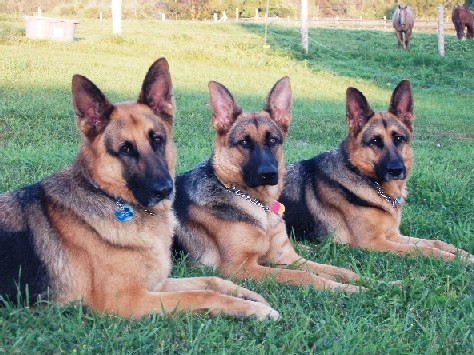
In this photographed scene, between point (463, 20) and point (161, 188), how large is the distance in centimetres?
3095

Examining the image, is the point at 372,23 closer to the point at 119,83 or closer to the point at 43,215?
the point at 119,83

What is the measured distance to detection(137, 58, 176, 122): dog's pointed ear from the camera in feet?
13.1

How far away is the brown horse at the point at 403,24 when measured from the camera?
1048 inches

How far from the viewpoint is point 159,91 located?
406 centimetres

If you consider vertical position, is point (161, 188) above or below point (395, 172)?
above

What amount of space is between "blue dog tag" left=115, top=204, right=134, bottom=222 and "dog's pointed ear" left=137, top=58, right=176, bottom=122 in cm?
67

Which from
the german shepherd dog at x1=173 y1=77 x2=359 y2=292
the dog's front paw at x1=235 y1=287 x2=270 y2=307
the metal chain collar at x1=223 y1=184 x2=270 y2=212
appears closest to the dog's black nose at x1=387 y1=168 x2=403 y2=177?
the german shepherd dog at x1=173 y1=77 x2=359 y2=292

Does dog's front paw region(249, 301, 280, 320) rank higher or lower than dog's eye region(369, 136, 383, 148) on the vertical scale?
lower

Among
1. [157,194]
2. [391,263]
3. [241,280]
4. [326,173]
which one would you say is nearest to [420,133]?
[326,173]

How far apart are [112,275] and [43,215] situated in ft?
1.99

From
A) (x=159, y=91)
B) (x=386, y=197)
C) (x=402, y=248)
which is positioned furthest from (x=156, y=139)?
(x=386, y=197)

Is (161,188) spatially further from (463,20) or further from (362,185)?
(463,20)

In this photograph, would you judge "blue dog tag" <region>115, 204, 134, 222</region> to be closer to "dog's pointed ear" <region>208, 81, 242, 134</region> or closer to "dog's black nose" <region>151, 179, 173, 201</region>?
"dog's black nose" <region>151, 179, 173, 201</region>

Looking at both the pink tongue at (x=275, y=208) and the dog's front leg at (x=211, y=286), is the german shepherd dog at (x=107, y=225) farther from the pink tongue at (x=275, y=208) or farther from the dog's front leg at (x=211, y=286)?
the pink tongue at (x=275, y=208)
